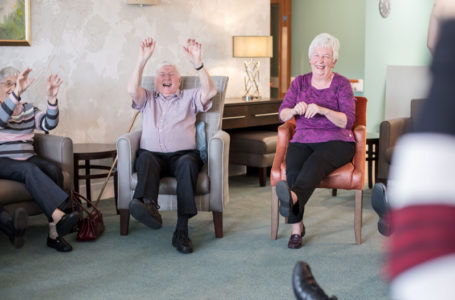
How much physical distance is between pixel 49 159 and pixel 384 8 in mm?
5065

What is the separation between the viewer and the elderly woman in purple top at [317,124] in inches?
133

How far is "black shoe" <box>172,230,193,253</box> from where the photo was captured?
3324 millimetres

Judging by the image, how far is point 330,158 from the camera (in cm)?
343

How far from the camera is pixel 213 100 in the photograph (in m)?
3.96

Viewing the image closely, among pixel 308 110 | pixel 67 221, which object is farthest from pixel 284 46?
pixel 67 221

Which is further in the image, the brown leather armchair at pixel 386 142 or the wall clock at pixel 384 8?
the wall clock at pixel 384 8

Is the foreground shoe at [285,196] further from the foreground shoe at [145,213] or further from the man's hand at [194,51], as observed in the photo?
the man's hand at [194,51]

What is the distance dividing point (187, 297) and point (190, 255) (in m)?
0.64

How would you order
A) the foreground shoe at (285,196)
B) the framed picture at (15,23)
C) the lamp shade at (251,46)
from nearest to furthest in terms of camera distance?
the foreground shoe at (285,196) < the framed picture at (15,23) < the lamp shade at (251,46)

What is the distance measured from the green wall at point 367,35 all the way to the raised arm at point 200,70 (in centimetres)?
392

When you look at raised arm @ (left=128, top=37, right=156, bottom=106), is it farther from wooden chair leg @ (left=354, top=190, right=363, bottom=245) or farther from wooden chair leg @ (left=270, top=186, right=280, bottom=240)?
wooden chair leg @ (left=354, top=190, right=363, bottom=245)

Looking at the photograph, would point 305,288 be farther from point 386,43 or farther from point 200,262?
point 386,43

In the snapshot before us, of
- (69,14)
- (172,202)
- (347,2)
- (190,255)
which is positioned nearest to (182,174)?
(172,202)

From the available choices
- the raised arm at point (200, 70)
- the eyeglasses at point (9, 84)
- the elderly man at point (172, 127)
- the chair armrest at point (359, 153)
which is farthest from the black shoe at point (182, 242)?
the eyeglasses at point (9, 84)
